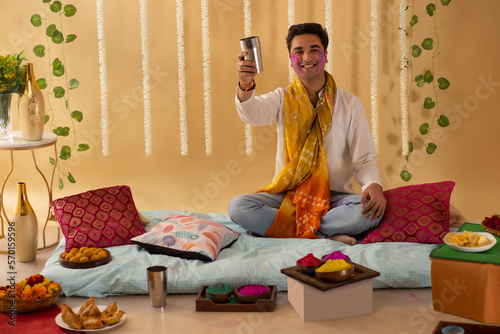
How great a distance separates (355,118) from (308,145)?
0.28 meters

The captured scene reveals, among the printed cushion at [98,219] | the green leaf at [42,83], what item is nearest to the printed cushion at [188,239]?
the printed cushion at [98,219]

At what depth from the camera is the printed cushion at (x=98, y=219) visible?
9.93ft

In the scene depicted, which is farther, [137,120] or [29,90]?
[137,120]

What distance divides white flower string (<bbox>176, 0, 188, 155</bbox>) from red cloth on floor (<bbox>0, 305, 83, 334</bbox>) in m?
1.75

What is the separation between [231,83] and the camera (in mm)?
3986

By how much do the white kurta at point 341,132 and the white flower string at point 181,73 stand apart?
0.77 metres

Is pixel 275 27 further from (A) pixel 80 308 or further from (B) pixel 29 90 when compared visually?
(A) pixel 80 308

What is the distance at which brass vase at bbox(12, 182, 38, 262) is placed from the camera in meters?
3.01

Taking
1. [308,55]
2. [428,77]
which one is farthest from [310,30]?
[428,77]

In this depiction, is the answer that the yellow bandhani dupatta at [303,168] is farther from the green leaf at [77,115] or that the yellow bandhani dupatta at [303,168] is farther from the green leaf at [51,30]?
the green leaf at [51,30]

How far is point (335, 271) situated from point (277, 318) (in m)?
0.28

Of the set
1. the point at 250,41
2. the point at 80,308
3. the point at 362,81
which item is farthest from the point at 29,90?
the point at 362,81

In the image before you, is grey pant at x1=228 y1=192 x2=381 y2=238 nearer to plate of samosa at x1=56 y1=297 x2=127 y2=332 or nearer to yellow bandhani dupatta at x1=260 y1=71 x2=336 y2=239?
yellow bandhani dupatta at x1=260 y1=71 x2=336 y2=239

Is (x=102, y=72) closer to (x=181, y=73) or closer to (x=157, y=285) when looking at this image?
(x=181, y=73)
